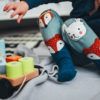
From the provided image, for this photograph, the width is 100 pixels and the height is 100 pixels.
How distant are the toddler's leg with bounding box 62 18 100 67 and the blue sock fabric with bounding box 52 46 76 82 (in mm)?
54

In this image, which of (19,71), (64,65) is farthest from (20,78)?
(64,65)

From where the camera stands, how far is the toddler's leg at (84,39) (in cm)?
98

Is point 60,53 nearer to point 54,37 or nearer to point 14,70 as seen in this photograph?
point 54,37

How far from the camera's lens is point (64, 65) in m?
1.01

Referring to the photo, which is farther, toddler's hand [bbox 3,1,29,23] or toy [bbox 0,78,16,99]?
toddler's hand [bbox 3,1,29,23]

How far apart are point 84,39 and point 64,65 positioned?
11 centimetres

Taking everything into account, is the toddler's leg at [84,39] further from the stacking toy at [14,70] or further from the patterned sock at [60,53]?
the stacking toy at [14,70]

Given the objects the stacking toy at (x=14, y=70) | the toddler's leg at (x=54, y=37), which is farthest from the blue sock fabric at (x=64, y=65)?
the stacking toy at (x=14, y=70)

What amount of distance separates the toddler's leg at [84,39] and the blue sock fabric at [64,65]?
0.18 ft

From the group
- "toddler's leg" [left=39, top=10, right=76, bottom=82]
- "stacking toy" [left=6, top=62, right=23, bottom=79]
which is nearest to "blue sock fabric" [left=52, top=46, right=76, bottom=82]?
"toddler's leg" [left=39, top=10, right=76, bottom=82]

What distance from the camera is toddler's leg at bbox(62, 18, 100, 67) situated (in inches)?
38.5

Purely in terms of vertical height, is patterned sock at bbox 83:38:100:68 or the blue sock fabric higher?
patterned sock at bbox 83:38:100:68

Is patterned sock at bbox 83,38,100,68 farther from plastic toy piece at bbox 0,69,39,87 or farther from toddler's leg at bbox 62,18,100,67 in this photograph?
plastic toy piece at bbox 0,69,39,87

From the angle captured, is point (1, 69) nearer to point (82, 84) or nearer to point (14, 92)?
point (14, 92)
